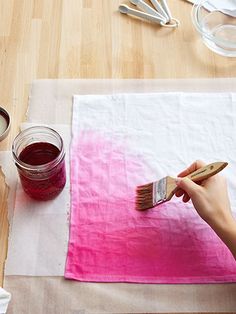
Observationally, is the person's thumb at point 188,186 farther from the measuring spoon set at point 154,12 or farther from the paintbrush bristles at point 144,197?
the measuring spoon set at point 154,12

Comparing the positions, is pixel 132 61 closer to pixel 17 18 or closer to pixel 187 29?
pixel 187 29

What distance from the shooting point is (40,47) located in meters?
0.97

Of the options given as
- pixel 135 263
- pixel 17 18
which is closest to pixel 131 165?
pixel 135 263

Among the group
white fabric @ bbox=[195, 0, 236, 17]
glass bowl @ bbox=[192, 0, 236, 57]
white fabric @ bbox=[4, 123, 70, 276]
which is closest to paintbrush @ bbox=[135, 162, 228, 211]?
white fabric @ bbox=[4, 123, 70, 276]

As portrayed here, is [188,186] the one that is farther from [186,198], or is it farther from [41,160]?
[41,160]

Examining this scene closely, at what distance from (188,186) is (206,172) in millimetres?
37

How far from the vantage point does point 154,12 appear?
3.33 ft

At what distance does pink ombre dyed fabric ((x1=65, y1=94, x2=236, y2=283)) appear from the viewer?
71 cm

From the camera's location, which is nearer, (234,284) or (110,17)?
(234,284)

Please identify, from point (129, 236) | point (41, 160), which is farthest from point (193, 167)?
point (41, 160)

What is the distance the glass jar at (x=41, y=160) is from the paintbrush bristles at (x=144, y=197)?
0.46ft

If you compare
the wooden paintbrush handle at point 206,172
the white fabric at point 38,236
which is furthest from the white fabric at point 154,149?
the wooden paintbrush handle at point 206,172

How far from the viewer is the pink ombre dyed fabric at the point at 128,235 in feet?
2.34

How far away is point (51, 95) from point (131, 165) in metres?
0.24
